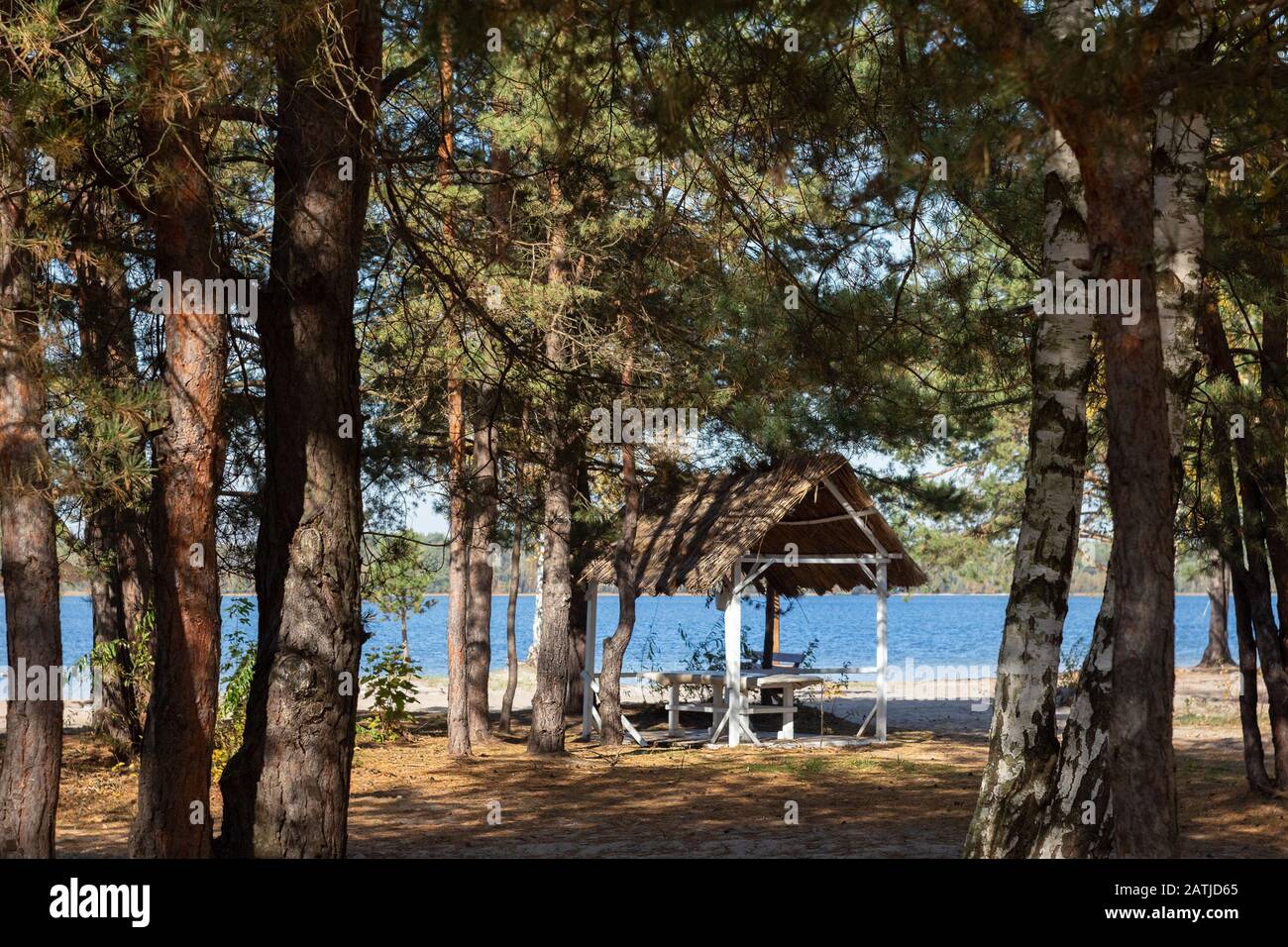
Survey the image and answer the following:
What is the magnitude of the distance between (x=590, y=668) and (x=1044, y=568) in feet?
44.8

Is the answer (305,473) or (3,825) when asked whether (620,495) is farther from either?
(305,473)

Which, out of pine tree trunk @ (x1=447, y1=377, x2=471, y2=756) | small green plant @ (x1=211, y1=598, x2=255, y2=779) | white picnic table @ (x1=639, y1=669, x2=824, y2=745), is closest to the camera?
small green plant @ (x1=211, y1=598, x2=255, y2=779)

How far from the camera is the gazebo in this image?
18234 millimetres

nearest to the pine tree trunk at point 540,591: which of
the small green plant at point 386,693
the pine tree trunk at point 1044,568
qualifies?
the small green plant at point 386,693

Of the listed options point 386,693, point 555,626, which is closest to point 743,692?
point 555,626

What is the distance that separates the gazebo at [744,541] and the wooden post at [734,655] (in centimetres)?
1

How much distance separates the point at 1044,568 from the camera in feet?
23.8

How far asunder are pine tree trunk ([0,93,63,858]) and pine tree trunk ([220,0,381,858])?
2.45m

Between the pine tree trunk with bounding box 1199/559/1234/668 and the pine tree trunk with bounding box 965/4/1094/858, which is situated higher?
the pine tree trunk with bounding box 965/4/1094/858

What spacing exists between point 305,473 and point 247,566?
606cm

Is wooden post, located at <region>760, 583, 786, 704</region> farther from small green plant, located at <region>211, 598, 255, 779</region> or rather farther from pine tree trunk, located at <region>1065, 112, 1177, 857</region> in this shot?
pine tree trunk, located at <region>1065, 112, 1177, 857</region>

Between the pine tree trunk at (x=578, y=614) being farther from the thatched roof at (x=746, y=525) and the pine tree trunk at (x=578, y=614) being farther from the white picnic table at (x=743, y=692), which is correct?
the white picnic table at (x=743, y=692)

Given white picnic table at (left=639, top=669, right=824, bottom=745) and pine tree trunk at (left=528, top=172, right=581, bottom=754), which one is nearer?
pine tree trunk at (left=528, top=172, right=581, bottom=754)

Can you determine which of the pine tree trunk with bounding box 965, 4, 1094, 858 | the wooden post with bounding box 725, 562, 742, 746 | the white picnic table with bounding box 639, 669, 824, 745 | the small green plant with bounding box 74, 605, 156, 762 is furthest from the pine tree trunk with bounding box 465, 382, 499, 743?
the pine tree trunk with bounding box 965, 4, 1094, 858
